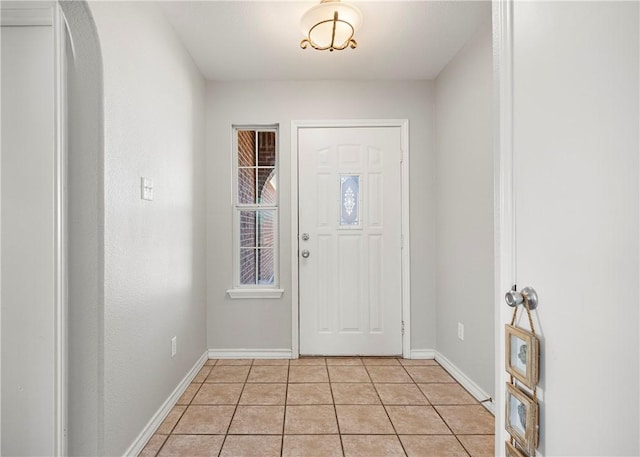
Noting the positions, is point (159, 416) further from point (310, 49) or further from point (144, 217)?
point (310, 49)

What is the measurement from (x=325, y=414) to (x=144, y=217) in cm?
151

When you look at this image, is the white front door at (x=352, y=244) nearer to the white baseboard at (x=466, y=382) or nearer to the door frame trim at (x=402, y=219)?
the door frame trim at (x=402, y=219)

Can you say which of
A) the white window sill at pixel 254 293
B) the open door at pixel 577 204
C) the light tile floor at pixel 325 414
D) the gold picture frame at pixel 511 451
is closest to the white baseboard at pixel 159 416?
the light tile floor at pixel 325 414

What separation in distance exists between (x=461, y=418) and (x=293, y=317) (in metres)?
1.46

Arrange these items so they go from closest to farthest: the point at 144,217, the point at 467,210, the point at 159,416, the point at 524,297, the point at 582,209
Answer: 1. the point at 582,209
2. the point at 524,297
3. the point at 144,217
4. the point at 159,416
5. the point at 467,210

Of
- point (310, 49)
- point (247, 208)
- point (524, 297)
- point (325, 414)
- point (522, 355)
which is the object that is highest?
point (310, 49)

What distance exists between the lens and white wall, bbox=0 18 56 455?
1.31 m

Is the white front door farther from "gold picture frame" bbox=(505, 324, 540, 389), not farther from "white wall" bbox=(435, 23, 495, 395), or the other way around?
"gold picture frame" bbox=(505, 324, 540, 389)

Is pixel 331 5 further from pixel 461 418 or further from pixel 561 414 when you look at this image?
pixel 461 418

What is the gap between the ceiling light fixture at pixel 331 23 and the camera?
187cm

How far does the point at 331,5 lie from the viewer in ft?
6.07

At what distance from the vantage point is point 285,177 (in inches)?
117

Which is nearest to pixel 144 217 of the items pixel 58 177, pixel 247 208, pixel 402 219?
pixel 58 177

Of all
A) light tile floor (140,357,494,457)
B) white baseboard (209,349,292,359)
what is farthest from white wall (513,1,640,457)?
white baseboard (209,349,292,359)
